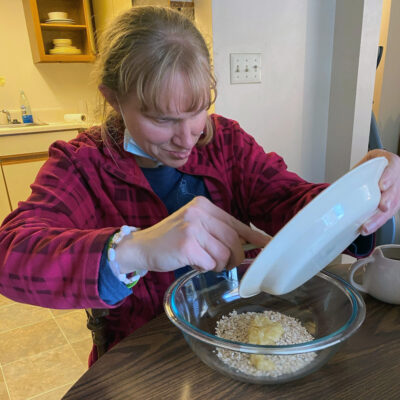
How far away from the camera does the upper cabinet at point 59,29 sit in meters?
2.60

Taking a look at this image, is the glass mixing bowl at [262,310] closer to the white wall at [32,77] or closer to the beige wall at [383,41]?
the white wall at [32,77]

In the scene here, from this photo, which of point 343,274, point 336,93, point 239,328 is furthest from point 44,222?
point 336,93

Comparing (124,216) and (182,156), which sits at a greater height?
(182,156)

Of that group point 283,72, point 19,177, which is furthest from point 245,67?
point 19,177

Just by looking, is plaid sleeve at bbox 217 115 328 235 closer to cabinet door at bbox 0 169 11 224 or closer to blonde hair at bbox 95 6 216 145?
blonde hair at bbox 95 6 216 145

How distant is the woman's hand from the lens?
1.72ft

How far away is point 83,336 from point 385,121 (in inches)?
108

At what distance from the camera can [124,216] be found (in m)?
0.86

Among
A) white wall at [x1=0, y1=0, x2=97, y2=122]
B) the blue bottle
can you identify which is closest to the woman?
white wall at [x1=0, y1=0, x2=97, y2=122]

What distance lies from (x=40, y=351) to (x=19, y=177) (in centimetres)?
131

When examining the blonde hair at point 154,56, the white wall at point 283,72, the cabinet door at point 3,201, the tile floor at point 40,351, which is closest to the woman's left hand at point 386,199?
the blonde hair at point 154,56

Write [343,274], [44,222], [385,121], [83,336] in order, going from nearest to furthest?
[44,222]
[343,274]
[83,336]
[385,121]

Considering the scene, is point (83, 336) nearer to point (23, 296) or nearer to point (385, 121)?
point (23, 296)

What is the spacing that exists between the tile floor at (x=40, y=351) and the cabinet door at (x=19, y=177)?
81 centimetres
